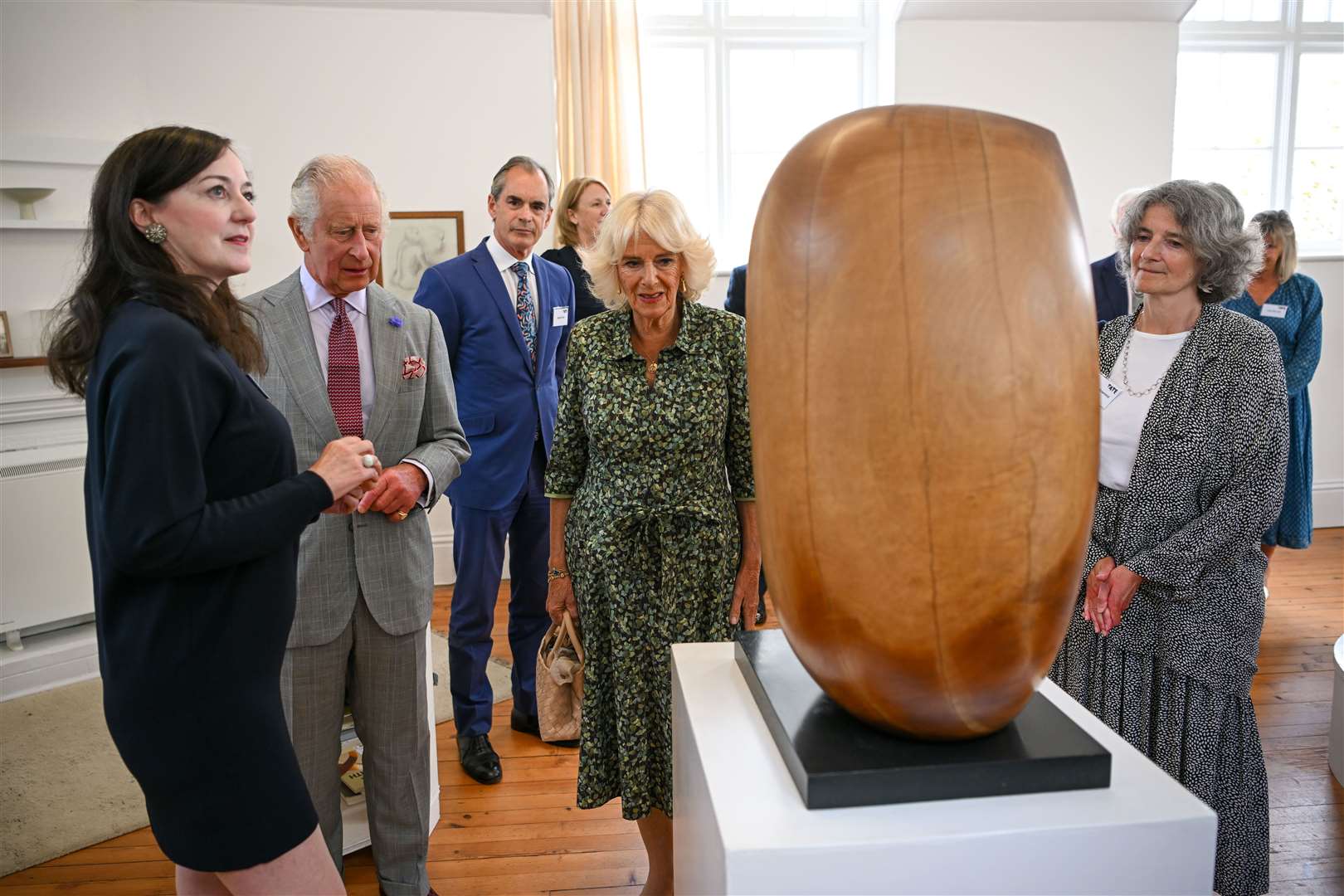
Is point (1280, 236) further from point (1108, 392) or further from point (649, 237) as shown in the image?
point (649, 237)

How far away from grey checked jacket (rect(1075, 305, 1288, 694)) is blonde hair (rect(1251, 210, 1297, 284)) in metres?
2.72

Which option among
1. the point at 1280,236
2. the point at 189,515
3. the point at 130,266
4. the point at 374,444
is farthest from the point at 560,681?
the point at 1280,236

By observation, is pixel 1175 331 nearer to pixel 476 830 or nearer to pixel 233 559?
pixel 233 559

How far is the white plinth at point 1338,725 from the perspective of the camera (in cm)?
284

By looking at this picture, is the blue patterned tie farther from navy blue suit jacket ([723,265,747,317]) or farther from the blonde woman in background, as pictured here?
navy blue suit jacket ([723,265,747,317])

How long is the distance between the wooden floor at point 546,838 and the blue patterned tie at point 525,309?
4.14ft

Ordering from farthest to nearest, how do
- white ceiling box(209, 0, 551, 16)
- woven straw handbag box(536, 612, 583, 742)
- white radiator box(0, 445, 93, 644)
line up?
white ceiling box(209, 0, 551, 16), white radiator box(0, 445, 93, 644), woven straw handbag box(536, 612, 583, 742)

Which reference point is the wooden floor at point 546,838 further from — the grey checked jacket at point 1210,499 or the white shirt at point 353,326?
the white shirt at point 353,326

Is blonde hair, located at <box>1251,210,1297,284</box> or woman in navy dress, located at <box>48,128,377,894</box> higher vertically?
blonde hair, located at <box>1251,210,1297,284</box>

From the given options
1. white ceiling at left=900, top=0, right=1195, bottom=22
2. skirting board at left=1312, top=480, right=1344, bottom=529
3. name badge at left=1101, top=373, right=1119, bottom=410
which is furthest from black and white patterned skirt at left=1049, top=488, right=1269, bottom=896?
skirting board at left=1312, top=480, right=1344, bottom=529

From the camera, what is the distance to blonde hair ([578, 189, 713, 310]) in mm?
2055

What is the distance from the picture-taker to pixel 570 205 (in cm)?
372

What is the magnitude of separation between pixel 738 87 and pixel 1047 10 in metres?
1.68

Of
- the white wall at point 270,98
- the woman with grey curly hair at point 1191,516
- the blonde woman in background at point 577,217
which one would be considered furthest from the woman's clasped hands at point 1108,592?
the white wall at point 270,98
